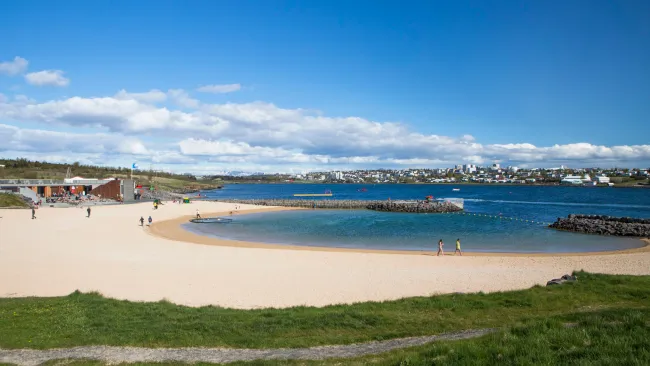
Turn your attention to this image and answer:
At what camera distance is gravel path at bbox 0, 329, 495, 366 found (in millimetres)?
7750

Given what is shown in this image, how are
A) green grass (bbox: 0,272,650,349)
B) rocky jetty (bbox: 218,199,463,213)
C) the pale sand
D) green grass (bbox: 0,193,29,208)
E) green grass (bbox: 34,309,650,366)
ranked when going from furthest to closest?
rocky jetty (bbox: 218,199,463,213) < green grass (bbox: 0,193,29,208) < the pale sand < green grass (bbox: 0,272,650,349) < green grass (bbox: 34,309,650,366)

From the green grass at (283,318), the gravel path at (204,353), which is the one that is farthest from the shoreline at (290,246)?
the gravel path at (204,353)

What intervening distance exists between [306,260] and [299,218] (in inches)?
1253

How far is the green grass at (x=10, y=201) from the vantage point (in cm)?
5522

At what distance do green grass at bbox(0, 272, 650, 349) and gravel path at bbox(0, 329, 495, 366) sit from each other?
0.31 m

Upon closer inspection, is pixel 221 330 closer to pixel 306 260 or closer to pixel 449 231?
pixel 306 260

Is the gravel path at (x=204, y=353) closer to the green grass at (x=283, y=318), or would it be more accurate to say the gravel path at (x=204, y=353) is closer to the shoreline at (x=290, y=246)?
the green grass at (x=283, y=318)

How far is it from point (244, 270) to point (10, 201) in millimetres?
50866

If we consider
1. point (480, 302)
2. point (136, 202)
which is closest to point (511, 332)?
point (480, 302)

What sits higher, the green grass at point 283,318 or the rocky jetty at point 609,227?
the green grass at point 283,318

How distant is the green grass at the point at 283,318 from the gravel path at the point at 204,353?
0.31 metres

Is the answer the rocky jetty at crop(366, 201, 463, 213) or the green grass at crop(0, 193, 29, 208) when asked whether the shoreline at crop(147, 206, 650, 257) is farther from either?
the rocky jetty at crop(366, 201, 463, 213)

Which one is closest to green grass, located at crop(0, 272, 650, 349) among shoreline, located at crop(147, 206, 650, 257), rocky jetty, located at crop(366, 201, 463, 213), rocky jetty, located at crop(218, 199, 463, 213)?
shoreline, located at crop(147, 206, 650, 257)

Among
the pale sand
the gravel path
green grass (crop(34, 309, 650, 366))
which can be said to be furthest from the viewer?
the pale sand
